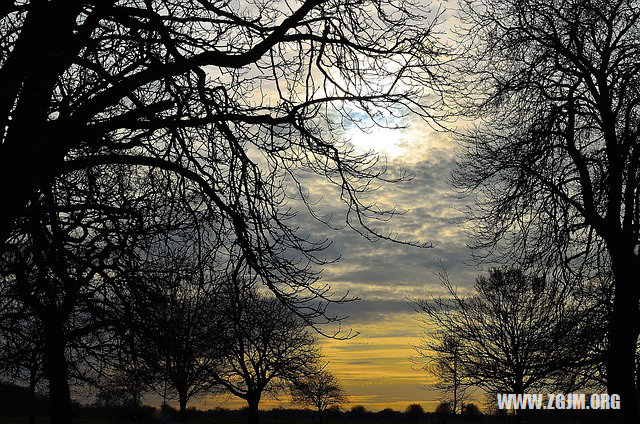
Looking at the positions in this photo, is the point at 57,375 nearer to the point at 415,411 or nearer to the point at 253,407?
the point at 253,407

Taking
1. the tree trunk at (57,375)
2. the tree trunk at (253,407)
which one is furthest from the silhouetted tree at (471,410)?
the tree trunk at (57,375)

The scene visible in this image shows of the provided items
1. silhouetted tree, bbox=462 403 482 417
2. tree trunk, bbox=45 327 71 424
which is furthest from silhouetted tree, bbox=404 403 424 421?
tree trunk, bbox=45 327 71 424

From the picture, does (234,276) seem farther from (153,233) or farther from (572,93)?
(572,93)

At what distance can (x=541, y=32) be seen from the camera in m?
11.1

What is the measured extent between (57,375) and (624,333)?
1028 cm

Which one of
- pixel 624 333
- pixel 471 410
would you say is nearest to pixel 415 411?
pixel 471 410

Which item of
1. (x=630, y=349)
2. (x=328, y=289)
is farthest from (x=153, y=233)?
(x=630, y=349)

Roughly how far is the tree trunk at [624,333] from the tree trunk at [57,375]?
896cm

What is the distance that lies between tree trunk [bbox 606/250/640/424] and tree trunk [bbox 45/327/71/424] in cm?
896

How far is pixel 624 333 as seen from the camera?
1026 cm

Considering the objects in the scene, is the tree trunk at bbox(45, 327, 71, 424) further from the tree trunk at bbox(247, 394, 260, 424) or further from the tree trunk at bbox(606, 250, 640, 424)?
the tree trunk at bbox(247, 394, 260, 424)

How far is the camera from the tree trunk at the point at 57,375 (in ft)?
31.2

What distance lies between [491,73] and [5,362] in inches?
403

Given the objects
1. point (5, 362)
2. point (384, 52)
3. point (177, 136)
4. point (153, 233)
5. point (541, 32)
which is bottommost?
point (5, 362)
